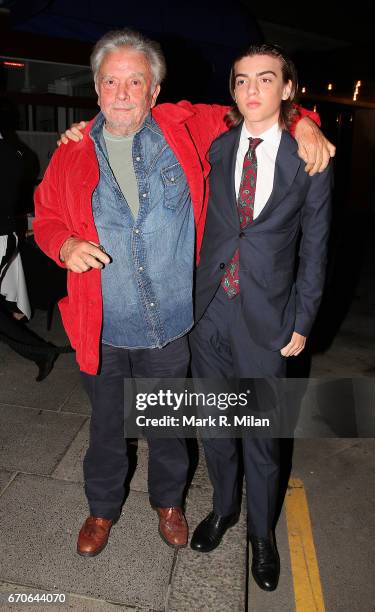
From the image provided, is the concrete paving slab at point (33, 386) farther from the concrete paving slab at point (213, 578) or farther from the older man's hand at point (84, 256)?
the older man's hand at point (84, 256)

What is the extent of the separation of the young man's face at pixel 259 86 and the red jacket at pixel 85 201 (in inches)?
11.4

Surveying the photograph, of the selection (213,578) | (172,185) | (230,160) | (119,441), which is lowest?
(213,578)

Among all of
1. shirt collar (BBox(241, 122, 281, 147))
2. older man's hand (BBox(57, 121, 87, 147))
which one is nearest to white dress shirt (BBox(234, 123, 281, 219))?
shirt collar (BBox(241, 122, 281, 147))

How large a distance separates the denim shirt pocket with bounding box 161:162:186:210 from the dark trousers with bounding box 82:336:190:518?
65 centimetres

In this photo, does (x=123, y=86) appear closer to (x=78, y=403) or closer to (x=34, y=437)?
(x=34, y=437)

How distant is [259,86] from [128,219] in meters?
0.74

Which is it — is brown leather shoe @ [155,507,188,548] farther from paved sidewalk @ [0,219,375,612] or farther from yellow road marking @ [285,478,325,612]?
yellow road marking @ [285,478,325,612]

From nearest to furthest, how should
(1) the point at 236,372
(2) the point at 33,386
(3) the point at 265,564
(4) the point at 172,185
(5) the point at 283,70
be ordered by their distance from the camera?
(5) the point at 283,70
(4) the point at 172,185
(1) the point at 236,372
(3) the point at 265,564
(2) the point at 33,386

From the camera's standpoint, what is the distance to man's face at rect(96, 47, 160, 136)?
208 centimetres

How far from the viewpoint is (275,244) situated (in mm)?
2131

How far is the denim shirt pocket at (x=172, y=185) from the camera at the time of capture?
2.17 metres

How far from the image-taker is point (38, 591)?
7.63 feet

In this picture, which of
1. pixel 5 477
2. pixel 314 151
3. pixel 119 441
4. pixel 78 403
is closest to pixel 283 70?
pixel 314 151

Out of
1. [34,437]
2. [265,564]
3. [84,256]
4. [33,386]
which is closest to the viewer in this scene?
[84,256]
